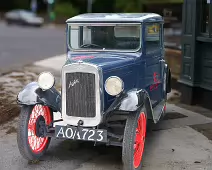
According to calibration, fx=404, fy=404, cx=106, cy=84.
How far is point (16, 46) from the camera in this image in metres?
19.9

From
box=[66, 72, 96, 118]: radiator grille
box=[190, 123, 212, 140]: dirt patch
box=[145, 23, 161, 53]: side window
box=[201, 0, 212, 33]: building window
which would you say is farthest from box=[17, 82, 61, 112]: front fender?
box=[201, 0, 212, 33]: building window

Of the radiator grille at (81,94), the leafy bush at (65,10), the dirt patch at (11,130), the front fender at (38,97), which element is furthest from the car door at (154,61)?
the leafy bush at (65,10)

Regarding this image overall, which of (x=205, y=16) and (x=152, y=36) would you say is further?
(x=205, y=16)

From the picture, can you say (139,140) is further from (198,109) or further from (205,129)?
(198,109)

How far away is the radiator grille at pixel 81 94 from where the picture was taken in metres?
4.79

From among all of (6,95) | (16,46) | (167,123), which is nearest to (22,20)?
(16,46)

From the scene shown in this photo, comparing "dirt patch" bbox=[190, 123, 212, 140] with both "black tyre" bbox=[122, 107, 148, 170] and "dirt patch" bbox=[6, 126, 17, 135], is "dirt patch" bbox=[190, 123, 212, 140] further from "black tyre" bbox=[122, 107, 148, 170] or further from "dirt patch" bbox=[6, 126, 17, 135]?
"dirt patch" bbox=[6, 126, 17, 135]

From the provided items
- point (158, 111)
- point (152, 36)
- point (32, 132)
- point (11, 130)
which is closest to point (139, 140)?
point (158, 111)

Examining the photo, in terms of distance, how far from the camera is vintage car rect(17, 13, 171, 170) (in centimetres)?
474

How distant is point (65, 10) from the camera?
154 feet

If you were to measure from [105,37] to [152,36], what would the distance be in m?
0.75

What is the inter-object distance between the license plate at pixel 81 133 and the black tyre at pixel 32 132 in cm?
39

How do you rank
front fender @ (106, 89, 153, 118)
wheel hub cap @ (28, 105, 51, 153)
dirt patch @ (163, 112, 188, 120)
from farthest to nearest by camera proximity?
dirt patch @ (163, 112, 188, 120)
wheel hub cap @ (28, 105, 51, 153)
front fender @ (106, 89, 153, 118)

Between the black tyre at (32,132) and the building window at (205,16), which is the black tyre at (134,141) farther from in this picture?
the building window at (205,16)
